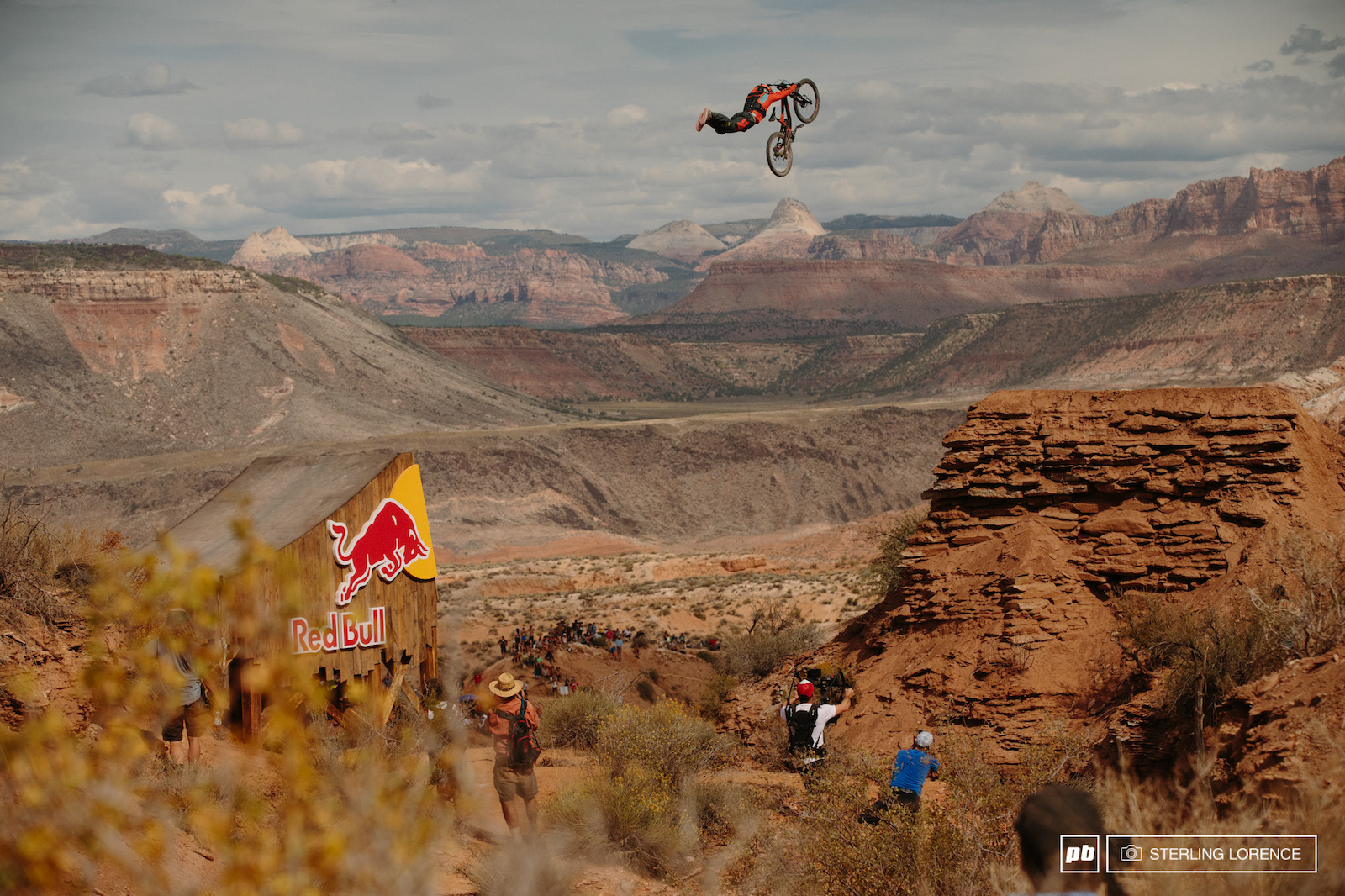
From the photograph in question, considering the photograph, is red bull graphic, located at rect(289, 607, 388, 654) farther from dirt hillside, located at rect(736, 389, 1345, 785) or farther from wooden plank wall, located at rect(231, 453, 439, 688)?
dirt hillside, located at rect(736, 389, 1345, 785)

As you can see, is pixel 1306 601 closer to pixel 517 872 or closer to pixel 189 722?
pixel 517 872

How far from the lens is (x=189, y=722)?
8.18 m

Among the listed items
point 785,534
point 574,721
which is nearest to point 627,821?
point 574,721

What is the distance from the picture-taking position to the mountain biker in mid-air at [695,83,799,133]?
15.9m

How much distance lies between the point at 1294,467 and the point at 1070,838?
10.5 metres

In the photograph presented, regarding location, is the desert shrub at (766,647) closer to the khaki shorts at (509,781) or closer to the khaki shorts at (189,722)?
the khaki shorts at (509,781)

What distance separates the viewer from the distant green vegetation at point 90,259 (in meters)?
90.3

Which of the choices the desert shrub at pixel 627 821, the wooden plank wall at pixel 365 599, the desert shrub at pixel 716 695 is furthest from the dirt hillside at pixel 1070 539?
the wooden plank wall at pixel 365 599

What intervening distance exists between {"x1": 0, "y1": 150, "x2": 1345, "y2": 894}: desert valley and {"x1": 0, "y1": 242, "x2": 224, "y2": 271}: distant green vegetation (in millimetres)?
525

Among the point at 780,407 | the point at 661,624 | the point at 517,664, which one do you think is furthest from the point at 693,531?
the point at 780,407

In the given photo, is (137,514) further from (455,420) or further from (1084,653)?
(1084,653)

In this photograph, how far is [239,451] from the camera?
2734 inches
